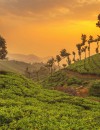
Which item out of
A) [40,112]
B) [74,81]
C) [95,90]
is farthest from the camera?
[74,81]

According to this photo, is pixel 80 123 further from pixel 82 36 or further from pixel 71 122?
pixel 82 36

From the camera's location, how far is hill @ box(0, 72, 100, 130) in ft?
92.1

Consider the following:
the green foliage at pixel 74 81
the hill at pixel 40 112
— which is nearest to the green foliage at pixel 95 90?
the hill at pixel 40 112

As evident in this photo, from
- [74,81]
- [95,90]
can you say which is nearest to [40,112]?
[95,90]

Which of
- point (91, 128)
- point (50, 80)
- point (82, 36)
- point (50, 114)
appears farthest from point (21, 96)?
point (82, 36)

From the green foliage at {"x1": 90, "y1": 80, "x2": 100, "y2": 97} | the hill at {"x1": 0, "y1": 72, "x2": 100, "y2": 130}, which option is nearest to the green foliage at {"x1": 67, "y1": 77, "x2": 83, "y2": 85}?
the green foliage at {"x1": 90, "y1": 80, "x2": 100, "y2": 97}

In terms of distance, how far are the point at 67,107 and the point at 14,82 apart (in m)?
13.0

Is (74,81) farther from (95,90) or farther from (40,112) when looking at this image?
(40,112)

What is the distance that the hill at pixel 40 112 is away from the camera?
92.1ft

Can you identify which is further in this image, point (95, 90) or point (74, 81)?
point (74, 81)

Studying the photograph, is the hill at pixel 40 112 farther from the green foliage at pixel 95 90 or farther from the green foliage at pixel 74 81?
the green foliage at pixel 74 81

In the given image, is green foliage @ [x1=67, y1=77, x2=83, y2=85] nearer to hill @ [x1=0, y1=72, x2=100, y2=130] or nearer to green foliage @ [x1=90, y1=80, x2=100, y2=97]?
green foliage @ [x1=90, y1=80, x2=100, y2=97]

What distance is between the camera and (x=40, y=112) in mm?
32656

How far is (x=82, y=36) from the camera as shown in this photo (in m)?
170
